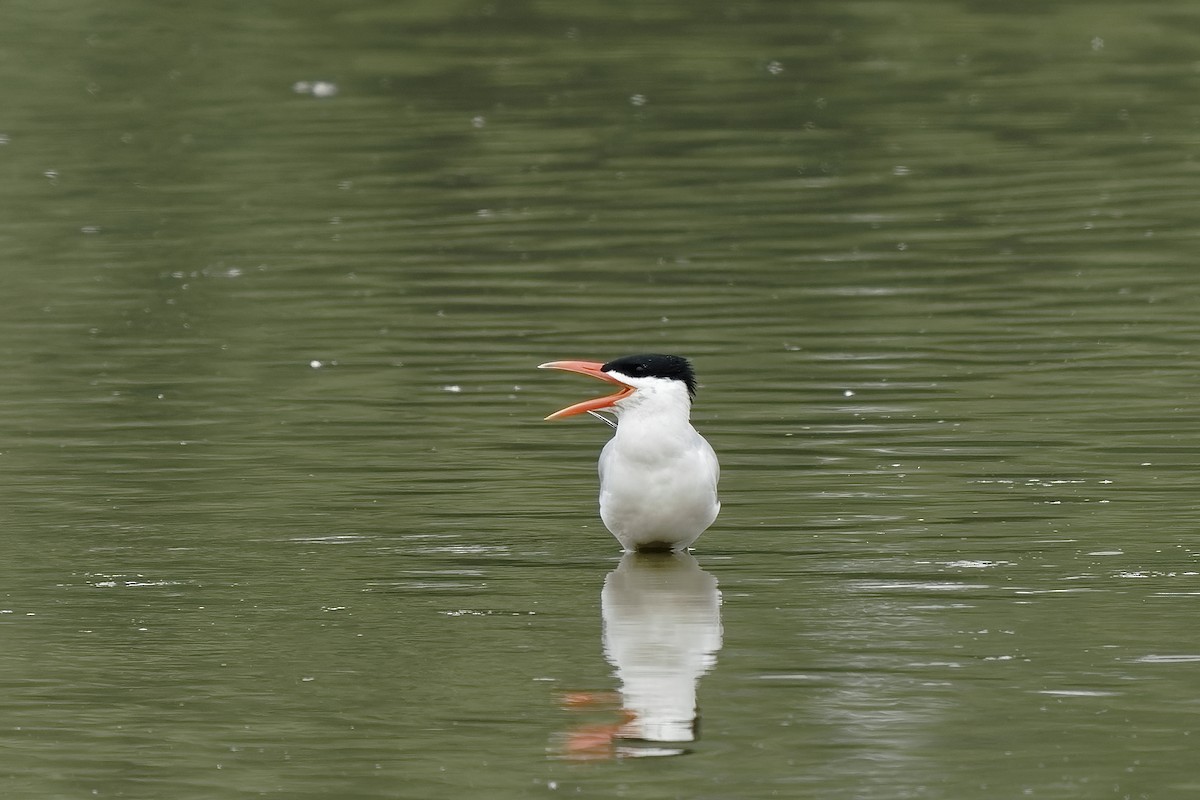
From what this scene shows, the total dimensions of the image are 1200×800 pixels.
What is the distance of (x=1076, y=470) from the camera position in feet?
37.6

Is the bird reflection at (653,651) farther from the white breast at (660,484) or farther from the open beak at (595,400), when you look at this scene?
the open beak at (595,400)

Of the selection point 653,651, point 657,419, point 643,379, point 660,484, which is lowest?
point 653,651

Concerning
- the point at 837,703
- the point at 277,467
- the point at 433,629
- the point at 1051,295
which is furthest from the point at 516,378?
the point at 837,703

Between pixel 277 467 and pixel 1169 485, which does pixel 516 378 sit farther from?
pixel 1169 485

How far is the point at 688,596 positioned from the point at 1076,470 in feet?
8.77

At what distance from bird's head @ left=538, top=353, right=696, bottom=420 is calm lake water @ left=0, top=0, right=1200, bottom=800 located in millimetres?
682

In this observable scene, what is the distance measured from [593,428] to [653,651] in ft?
15.1

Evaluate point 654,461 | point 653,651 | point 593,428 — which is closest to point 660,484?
point 654,461

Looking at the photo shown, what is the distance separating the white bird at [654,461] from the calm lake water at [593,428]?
201mm

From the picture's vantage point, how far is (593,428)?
13.3 m

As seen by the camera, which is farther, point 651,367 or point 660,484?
point 651,367

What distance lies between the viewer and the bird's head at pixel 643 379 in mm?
10258

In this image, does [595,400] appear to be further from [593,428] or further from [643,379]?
[593,428]

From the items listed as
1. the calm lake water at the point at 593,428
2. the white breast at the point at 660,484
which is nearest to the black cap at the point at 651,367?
the white breast at the point at 660,484
